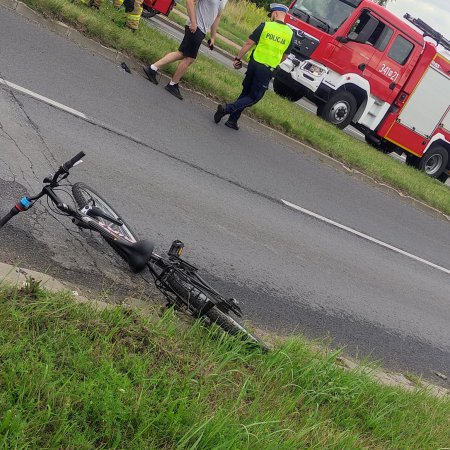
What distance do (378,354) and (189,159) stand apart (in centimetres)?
335

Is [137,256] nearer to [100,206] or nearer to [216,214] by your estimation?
[100,206]

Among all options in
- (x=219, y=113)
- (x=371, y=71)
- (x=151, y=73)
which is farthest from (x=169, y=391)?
(x=371, y=71)

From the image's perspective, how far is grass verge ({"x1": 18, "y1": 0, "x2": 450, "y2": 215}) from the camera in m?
10.5

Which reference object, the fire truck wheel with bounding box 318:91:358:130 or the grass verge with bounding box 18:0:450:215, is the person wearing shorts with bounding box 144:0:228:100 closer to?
the grass verge with bounding box 18:0:450:215

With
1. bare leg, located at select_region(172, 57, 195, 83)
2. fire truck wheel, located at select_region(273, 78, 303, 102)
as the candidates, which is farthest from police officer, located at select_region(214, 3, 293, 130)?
fire truck wheel, located at select_region(273, 78, 303, 102)

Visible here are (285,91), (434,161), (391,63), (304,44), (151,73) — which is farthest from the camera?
(434,161)

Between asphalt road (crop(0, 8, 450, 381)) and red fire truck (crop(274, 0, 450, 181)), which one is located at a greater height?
red fire truck (crop(274, 0, 450, 181))

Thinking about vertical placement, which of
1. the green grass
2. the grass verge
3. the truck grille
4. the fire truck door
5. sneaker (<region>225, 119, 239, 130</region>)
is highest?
the fire truck door

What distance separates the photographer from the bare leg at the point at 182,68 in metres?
10.1

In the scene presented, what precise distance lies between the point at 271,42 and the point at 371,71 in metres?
6.52

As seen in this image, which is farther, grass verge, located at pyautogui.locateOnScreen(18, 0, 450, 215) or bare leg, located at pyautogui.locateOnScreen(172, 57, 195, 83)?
grass verge, located at pyautogui.locateOnScreen(18, 0, 450, 215)

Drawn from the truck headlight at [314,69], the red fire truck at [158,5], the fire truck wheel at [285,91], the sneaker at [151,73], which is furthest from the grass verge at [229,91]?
the red fire truck at [158,5]

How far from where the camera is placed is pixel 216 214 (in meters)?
6.81

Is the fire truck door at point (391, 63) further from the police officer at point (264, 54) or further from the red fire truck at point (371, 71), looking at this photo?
the police officer at point (264, 54)
